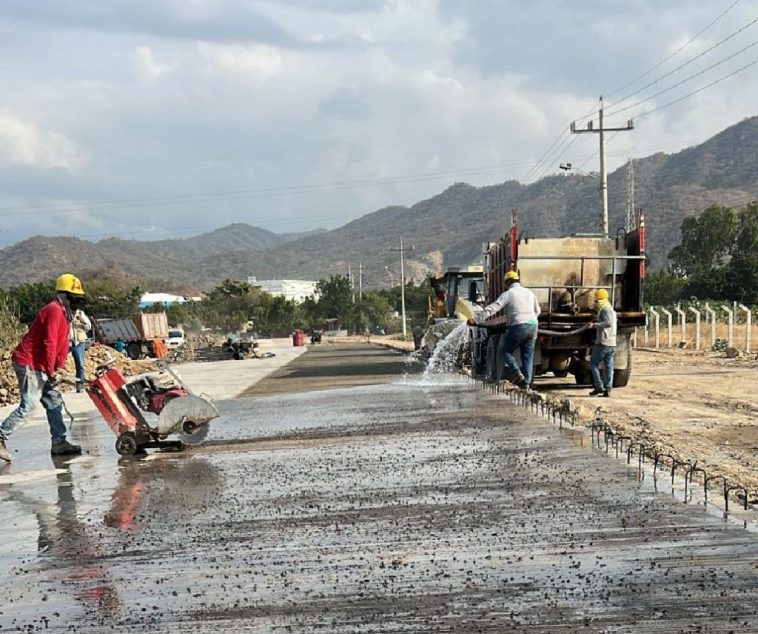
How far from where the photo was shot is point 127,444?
33.0ft

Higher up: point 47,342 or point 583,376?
point 47,342

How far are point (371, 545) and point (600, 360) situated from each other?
33.6 feet

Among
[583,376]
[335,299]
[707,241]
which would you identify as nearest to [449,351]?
[583,376]

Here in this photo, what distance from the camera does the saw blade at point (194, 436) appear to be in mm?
10405

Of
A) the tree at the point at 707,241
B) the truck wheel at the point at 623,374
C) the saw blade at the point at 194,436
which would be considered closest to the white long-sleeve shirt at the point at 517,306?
the truck wheel at the point at 623,374

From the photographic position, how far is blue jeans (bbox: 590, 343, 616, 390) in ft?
50.6

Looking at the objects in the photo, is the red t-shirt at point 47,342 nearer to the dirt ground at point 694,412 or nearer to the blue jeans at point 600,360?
the dirt ground at point 694,412

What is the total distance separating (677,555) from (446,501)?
201 cm

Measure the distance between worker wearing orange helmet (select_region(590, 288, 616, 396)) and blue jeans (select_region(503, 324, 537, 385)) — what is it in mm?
935

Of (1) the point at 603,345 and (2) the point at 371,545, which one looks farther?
(1) the point at 603,345

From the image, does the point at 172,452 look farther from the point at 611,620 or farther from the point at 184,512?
the point at 611,620

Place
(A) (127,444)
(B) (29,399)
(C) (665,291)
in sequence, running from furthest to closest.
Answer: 1. (C) (665,291)
2. (B) (29,399)
3. (A) (127,444)

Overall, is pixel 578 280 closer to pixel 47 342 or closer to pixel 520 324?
pixel 520 324

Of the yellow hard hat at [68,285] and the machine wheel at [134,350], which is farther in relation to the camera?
the machine wheel at [134,350]
